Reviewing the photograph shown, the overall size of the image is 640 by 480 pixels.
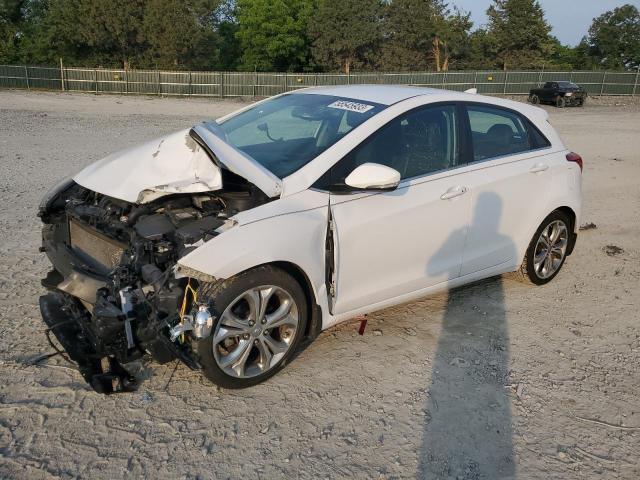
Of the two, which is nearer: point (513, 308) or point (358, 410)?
point (358, 410)

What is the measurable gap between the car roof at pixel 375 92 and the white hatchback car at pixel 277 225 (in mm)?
24

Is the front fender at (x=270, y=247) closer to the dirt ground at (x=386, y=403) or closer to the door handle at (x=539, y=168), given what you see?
the dirt ground at (x=386, y=403)

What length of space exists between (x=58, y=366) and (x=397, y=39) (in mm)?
59602

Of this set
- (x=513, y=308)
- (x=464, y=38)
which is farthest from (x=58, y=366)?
(x=464, y=38)

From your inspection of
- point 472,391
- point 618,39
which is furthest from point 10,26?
point 618,39

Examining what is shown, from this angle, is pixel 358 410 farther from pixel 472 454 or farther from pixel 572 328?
pixel 572 328

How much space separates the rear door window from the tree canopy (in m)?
47.7

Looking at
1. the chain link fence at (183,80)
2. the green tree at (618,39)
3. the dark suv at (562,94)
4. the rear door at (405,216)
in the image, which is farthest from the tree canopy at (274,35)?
the rear door at (405,216)

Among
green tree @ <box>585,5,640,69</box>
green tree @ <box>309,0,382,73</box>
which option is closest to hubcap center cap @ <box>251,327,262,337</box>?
green tree @ <box>309,0,382,73</box>

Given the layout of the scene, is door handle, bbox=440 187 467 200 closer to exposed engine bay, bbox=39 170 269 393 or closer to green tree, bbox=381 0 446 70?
exposed engine bay, bbox=39 170 269 393

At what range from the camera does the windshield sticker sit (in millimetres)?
4117

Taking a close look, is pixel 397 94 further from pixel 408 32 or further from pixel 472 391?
pixel 408 32

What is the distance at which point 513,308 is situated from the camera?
4898mm

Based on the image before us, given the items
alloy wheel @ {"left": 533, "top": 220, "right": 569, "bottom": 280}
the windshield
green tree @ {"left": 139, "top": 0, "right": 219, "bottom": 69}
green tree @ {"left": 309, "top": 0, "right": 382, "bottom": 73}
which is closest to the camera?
the windshield
